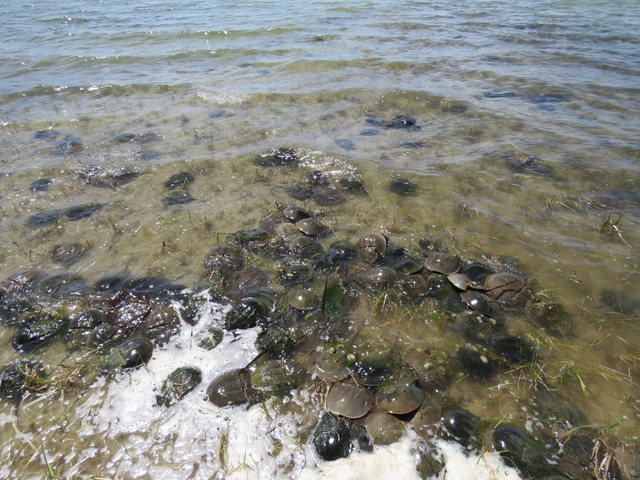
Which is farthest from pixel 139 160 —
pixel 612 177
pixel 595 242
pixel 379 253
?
pixel 612 177

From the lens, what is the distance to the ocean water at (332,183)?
2.74m

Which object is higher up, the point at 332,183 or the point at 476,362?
the point at 332,183

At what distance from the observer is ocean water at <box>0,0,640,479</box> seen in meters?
2.74

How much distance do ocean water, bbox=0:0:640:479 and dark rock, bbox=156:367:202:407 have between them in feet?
0.23

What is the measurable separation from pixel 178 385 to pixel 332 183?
12.3 feet

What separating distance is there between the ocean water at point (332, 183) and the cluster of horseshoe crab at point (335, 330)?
0.09 m

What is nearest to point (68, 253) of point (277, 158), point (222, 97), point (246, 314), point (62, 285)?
point (62, 285)

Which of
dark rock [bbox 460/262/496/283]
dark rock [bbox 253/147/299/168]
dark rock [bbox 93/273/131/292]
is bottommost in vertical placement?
dark rock [bbox 93/273/131/292]

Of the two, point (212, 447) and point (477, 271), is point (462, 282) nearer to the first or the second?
point (477, 271)

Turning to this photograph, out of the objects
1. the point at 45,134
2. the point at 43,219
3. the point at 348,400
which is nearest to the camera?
the point at 348,400

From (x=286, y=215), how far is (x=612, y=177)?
5063mm

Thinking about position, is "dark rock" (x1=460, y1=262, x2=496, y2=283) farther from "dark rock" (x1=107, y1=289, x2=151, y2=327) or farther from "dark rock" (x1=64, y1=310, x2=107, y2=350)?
"dark rock" (x1=64, y1=310, x2=107, y2=350)

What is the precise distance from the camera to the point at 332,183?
5.73 meters

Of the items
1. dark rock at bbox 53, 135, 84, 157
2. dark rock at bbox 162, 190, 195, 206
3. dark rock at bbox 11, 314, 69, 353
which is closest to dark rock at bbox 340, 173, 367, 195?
dark rock at bbox 162, 190, 195, 206
